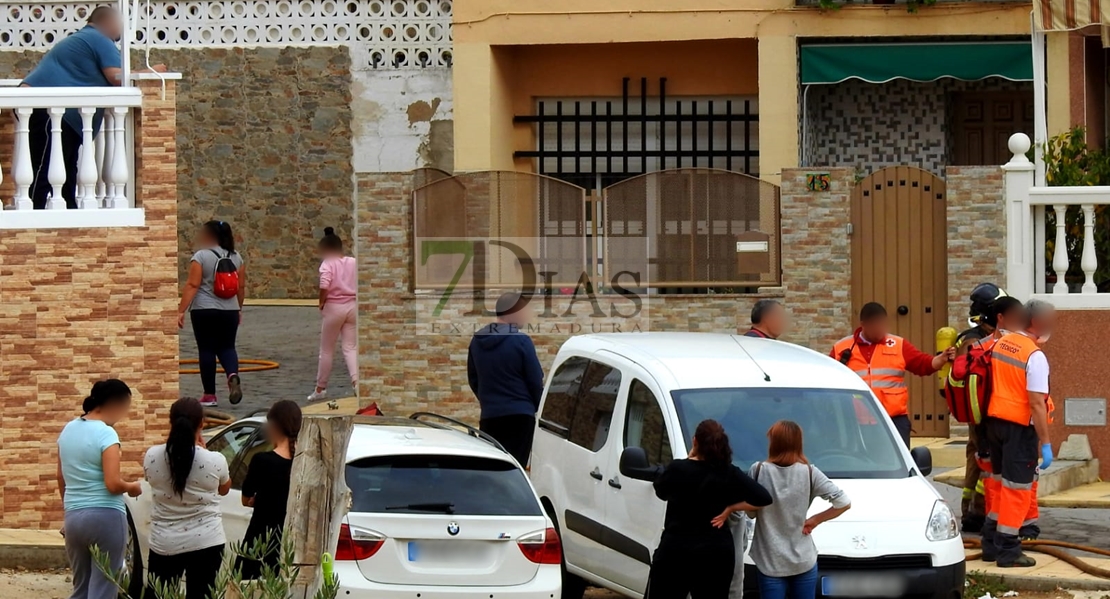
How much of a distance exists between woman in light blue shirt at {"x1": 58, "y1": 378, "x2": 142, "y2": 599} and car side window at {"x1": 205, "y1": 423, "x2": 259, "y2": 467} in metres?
1.22

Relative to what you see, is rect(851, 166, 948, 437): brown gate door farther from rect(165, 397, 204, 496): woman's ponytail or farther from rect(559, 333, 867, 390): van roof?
rect(165, 397, 204, 496): woman's ponytail

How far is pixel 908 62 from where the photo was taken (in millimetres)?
18578

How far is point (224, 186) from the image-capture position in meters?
22.6

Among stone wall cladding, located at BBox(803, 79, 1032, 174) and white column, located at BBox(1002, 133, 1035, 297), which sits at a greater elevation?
stone wall cladding, located at BBox(803, 79, 1032, 174)

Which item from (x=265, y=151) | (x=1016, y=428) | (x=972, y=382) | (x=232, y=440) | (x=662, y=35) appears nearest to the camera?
(x=232, y=440)

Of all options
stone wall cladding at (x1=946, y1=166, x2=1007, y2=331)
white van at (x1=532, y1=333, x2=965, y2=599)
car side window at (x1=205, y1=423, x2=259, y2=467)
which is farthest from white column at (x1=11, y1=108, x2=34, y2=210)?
stone wall cladding at (x1=946, y1=166, x2=1007, y2=331)

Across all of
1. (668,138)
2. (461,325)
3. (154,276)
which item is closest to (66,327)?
(154,276)

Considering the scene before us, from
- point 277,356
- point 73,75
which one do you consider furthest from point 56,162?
point 277,356

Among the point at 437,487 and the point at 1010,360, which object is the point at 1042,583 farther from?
the point at 437,487

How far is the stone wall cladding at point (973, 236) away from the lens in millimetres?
13586

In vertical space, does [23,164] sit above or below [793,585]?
above

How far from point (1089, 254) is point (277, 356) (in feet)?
31.2

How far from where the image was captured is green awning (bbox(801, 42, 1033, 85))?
1850 cm

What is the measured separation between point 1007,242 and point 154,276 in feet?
23.9
